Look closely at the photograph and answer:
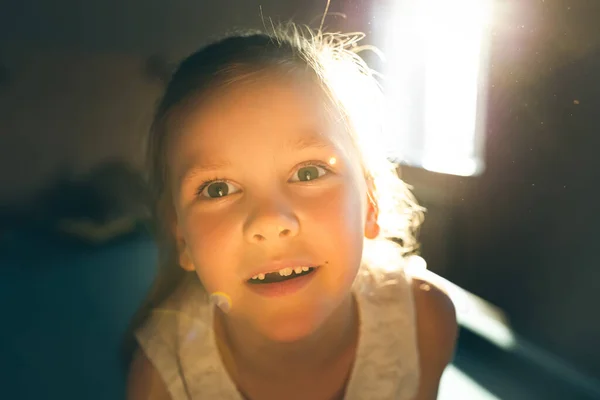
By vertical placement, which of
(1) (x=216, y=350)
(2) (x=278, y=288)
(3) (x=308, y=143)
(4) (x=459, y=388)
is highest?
(3) (x=308, y=143)

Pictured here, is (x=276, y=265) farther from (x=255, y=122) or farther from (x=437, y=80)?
(x=437, y=80)

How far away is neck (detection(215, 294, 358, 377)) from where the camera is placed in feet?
1.64

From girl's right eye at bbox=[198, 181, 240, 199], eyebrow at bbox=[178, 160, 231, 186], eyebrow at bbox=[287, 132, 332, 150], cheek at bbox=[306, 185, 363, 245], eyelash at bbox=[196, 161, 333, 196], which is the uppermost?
eyebrow at bbox=[287, 132, 332, 150]

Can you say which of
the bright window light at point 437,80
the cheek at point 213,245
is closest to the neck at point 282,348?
the cheek at point 213,245

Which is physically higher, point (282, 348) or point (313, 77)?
point (313, 77)

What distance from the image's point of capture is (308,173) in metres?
0.39

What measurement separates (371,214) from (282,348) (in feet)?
0.54

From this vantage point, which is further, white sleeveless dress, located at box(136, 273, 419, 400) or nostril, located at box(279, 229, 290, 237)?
white sleeveless dress, located at box(136, 273, 419, 400)

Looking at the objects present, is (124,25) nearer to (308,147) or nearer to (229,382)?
(308,147)

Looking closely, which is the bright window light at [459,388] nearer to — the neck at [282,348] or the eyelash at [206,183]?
the neck at [282,348]

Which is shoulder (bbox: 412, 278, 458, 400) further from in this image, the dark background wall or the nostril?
the nostril

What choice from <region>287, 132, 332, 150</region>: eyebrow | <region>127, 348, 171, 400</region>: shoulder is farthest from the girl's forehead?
<region>127, 348, 171, 400</region>: shoulder

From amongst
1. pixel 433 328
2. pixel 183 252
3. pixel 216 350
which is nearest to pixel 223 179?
pixel 183 252

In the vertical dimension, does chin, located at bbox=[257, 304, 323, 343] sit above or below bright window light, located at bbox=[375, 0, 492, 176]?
below
